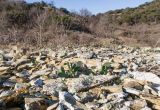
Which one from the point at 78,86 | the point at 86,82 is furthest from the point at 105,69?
the point at 78,86

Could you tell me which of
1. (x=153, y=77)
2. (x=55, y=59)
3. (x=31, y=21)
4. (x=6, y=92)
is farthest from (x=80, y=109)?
(x=31, y=21)

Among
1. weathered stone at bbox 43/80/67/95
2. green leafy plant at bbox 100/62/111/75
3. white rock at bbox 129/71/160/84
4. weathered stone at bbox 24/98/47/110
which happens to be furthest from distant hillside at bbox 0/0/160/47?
weathered stone at bbox 24/98/47/110

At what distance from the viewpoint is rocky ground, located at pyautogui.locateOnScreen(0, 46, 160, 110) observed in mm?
5340

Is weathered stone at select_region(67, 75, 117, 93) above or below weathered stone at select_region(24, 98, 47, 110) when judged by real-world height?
above

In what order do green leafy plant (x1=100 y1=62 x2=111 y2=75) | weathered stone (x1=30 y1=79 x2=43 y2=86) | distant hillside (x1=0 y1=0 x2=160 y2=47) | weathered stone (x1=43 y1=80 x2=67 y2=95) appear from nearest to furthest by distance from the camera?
1. weathered stone (x1=43 y1=80 x2=67 y2=95)
2. weathered stone (x1=30 y1=79 x2=43 y2=86)
3. green leafy plant (x1=100 y1=62 x2=111 y2=75)
4. distant hillside (x1=0 y1=0 x2=160 y2=47)

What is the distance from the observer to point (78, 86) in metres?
6.02

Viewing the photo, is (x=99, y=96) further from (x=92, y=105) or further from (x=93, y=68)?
(x=93, y=68)

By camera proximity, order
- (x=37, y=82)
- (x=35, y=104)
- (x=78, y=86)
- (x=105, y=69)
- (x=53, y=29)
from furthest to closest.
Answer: (x=53, y=29) → (x=105, y=69) → (x=37, y=82) → (x=78, y=86) → (x=35, y=104)

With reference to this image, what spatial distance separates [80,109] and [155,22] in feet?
153

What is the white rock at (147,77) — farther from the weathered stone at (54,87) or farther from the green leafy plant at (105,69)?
the weathered stone at (54,87)

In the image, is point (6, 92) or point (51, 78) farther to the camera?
point (51, 78)

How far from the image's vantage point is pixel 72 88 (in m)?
5.99

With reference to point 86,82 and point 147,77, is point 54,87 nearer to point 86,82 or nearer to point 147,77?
point 86,82

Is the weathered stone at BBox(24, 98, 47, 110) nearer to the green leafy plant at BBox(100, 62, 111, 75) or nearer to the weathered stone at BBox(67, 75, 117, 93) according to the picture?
the weathered stone at BBox(67, 75, 117, 93)
